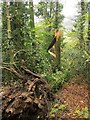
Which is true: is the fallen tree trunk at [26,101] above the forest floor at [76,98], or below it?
above

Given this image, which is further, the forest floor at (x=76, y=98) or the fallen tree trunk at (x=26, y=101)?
the forest floor at (x=76, y=98)

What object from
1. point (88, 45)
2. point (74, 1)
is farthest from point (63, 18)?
point (88, 45)

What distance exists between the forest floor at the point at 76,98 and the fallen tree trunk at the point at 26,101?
53cm

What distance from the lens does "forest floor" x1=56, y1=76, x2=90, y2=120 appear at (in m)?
2.62

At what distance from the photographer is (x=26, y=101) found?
2000 mm

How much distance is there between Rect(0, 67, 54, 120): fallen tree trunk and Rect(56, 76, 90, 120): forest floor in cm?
53

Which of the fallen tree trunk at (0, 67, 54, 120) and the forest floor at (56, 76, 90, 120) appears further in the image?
the forest floor at (56, 76, 90, 120)

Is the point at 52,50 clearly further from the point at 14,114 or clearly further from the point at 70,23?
the point at 14,114

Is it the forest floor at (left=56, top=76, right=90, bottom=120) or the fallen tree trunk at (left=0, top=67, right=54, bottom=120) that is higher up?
the fallen tree trunk at (left=0, top=67, right=54, bottom=120)

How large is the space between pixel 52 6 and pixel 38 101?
11.6 feet

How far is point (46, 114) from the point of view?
221 cm

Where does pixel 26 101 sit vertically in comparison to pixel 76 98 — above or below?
above

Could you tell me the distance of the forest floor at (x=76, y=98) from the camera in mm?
2621

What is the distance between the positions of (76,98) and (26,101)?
4.40 feet
